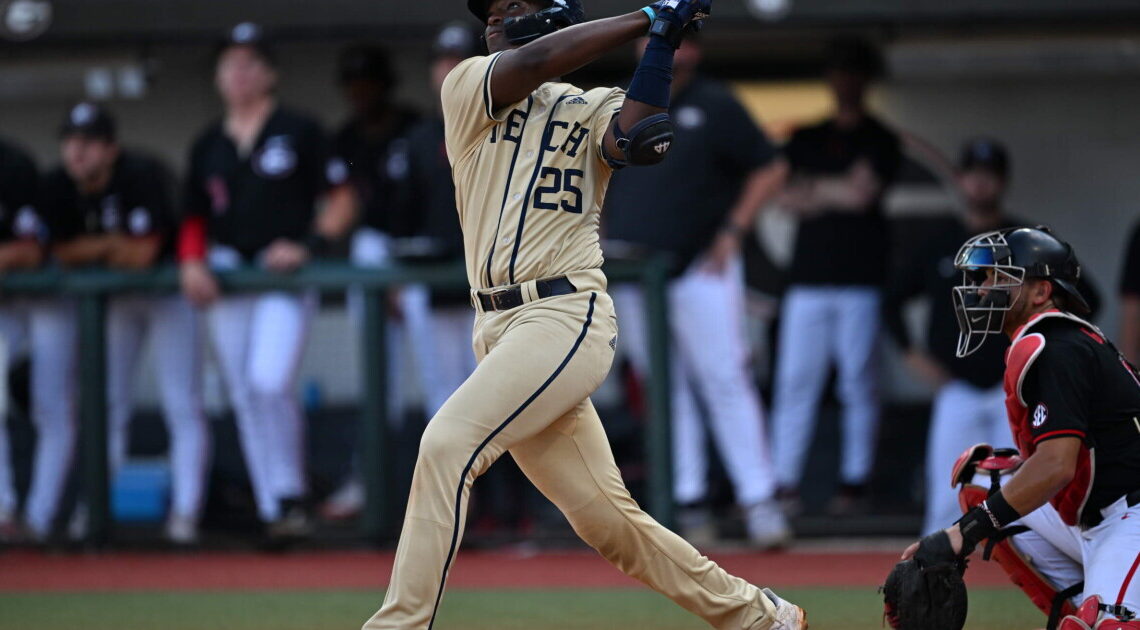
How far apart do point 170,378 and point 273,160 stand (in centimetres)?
117

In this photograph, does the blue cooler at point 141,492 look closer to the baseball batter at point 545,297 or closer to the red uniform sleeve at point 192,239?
the red uniform sleeve at point 192,239

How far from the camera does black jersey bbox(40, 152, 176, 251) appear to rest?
712 centimetres

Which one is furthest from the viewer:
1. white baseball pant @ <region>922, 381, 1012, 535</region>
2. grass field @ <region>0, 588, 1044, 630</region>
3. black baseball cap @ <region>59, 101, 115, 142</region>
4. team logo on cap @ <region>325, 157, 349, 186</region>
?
black baseball cap @ <region>59, 101, 115, 142</region>

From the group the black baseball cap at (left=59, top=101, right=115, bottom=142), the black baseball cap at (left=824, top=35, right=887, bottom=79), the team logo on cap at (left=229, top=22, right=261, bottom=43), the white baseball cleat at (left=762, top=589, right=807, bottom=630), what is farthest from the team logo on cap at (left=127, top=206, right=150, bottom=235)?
the white baseball cleat at (left=762, top=589, right=807, bottom=630)

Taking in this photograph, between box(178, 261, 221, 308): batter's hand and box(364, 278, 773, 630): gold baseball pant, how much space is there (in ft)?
11.5

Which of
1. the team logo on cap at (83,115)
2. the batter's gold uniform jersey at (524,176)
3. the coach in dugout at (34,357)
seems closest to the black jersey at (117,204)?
the coach in dugout at (34,357)

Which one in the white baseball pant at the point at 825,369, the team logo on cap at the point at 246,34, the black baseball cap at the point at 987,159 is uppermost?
the team logo on cap at the point at 246,34

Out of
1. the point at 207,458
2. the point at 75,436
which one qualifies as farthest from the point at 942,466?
the point at 75,436

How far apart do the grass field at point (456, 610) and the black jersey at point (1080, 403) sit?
30.7 inches

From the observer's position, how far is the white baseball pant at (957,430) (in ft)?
20.6

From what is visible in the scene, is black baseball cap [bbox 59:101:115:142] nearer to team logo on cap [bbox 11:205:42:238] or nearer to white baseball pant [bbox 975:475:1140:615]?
team logo on cap [bbox 11:205:42:238]

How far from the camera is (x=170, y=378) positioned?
23.1 ft

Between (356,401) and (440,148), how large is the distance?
1.34 m

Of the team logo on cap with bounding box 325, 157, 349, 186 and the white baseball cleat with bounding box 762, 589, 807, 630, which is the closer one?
the white baseball cleat with bounding box 762, 589, 807, 630
